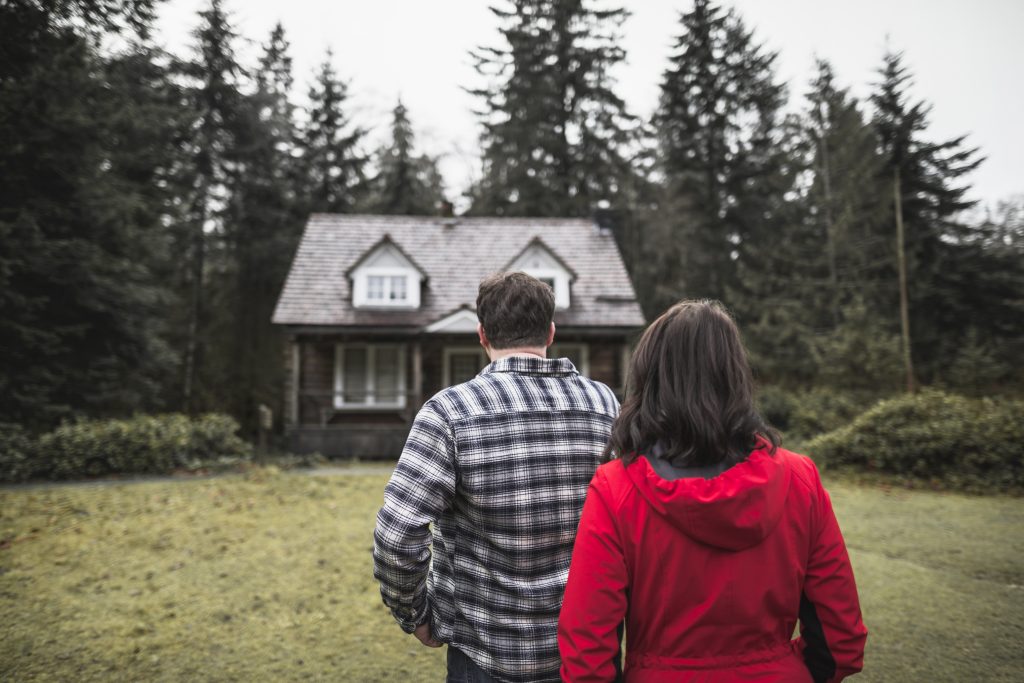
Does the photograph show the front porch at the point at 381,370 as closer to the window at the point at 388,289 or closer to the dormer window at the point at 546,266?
the window at the point at 388,289

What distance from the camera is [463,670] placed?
71.5 inches

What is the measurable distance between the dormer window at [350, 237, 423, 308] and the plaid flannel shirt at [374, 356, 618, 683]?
14.4 meters

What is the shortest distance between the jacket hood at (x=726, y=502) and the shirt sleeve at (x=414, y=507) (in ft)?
1.99

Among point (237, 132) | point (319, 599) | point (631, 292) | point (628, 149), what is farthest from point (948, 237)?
point (237, 132)

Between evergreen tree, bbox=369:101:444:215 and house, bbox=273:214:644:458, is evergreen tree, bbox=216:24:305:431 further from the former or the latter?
house, bbox=273:214:644:458

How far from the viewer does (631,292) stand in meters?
16.7

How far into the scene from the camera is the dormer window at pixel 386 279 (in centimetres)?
1579

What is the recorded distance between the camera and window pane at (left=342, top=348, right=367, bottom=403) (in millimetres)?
16484

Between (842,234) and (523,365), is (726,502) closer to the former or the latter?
(523,365)

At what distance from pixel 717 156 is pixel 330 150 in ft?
54.1

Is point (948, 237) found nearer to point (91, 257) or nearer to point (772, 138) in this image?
point (772, 138)

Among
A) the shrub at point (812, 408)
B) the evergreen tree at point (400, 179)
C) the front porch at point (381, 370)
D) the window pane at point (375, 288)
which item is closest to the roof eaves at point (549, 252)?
the front porch at point (381, 370)

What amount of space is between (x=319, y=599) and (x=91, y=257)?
12.5 meters

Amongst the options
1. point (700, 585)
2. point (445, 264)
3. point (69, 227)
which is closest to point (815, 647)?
point (700, 585)
